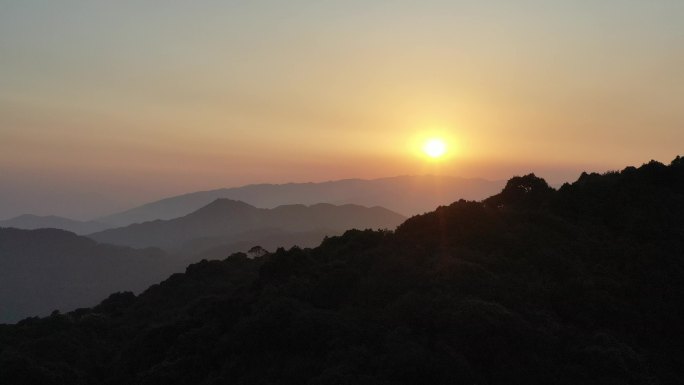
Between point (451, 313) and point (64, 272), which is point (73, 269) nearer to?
point (64, 272)

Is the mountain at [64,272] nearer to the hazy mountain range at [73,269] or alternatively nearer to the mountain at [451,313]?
the hazy mountain range at [73,269]

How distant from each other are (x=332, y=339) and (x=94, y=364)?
61.5ft

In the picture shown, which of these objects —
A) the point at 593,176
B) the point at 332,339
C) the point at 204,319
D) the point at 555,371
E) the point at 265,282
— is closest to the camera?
the point at 555,371

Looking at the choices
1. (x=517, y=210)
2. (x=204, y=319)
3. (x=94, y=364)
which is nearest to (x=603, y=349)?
(x=517, y=210)

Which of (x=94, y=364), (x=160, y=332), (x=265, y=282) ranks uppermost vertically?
(x=265, y=282)

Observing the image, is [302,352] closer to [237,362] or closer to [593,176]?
[237,362]

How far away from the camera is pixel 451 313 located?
19969 mm

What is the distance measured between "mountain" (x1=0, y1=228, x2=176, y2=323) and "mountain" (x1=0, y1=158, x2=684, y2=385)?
134 metres

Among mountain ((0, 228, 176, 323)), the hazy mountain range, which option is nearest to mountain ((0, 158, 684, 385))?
the hazy mountain range

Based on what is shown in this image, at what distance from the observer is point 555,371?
1677cm

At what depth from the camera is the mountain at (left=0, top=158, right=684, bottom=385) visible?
57.9 feet

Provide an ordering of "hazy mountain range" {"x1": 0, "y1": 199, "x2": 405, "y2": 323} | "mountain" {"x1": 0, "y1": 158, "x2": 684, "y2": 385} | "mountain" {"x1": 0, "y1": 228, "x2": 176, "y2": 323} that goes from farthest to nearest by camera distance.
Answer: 1. "hazy mountain range" {"x1": 0, "y1": 199, "x2": 405, "y2": 323}
2. "mountain" {"x1": 0, "y1": 228, "x2": 176, "y2": 323}
3. "mountain" {"x1": 0, "y1": 158, "x2": 684, "y2": 385}

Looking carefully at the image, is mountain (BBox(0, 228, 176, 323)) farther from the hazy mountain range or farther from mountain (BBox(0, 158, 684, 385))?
mountain (BBox(0, 158, 684, 385))

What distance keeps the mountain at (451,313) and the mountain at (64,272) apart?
134 m
